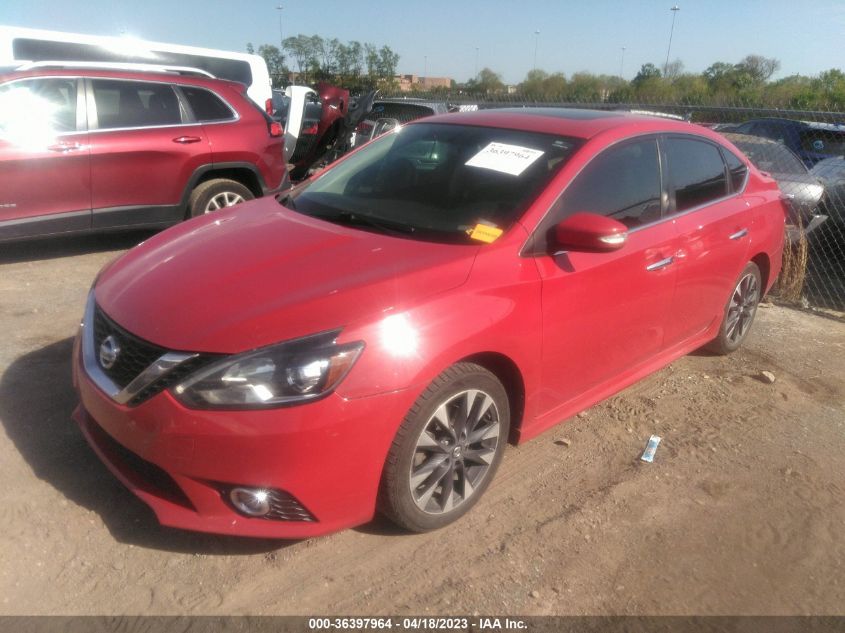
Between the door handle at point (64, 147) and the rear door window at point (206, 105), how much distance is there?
126 centimetres

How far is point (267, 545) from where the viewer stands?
9.05 feet

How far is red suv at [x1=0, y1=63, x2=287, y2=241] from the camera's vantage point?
5.74 metres

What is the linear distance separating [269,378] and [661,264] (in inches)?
89.0

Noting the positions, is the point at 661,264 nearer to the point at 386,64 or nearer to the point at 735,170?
the point at 735,170

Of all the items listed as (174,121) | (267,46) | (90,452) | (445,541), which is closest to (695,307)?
(445,541)

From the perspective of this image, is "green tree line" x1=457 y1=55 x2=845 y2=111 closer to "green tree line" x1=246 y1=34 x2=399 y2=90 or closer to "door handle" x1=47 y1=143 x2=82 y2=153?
"green tree line" x1=246 y1=34 x2=399 y2=90

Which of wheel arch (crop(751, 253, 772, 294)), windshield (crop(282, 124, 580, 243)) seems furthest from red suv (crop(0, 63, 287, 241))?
wheel arch (crop(751, 253, 772, 294))

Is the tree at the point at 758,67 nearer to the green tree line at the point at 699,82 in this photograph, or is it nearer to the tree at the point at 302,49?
the green tree line at the point at 699,82

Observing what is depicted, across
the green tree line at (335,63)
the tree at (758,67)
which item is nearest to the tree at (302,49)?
the green tree line at (335,63)

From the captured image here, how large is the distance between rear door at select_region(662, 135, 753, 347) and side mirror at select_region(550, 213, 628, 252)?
37.5 inches

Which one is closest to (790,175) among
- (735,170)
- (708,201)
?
(735,170)

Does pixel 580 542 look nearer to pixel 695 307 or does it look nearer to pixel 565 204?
pixel 565 204

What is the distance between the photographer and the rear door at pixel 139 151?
20.2 feet

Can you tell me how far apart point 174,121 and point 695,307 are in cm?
510
